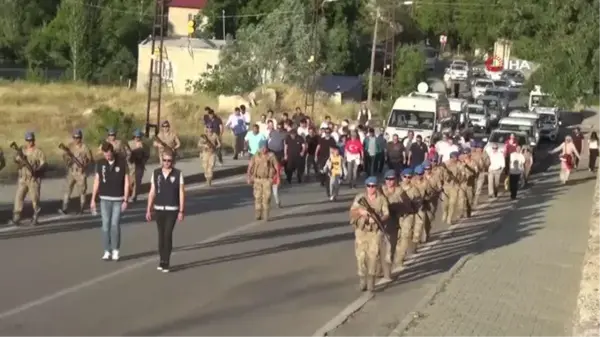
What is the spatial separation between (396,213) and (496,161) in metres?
14.1

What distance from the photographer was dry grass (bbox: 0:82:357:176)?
4012cm

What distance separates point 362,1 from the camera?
8862 centimetres

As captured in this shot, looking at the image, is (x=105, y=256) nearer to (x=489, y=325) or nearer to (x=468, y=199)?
(x=489, y=325)

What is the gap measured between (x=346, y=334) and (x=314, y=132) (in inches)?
714

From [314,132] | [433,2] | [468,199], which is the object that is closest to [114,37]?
[433,2]

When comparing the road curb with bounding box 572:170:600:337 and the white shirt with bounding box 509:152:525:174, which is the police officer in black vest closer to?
the road curb with bounding box 572:170:600:337

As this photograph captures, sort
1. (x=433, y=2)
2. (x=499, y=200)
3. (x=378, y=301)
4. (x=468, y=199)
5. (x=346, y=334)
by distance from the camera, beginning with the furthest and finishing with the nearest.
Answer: (x=433, y=2)
(x=499, y=200)
(x=468, y=199)
(x=378, y=301)
(x=346, y=334)

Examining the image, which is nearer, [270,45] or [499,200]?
[499,200]

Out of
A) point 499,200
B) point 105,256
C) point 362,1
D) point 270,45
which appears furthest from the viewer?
point 362,1

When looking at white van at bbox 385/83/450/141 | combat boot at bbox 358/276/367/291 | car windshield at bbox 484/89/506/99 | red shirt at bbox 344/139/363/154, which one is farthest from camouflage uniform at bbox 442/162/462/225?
car windshield at bbox 484/89/506/99

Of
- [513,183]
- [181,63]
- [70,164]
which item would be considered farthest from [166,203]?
[181,63]

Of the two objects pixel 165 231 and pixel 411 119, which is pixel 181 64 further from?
pixel 165 231

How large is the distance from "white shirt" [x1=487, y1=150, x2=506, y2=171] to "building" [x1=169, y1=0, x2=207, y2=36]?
65.2 metres

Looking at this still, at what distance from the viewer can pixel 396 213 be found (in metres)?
15.0
